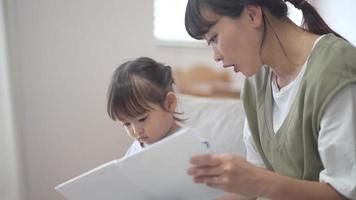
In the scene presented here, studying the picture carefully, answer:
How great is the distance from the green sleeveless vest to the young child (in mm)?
219

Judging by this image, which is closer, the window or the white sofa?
the window

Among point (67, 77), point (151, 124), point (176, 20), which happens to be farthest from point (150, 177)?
point (67, 77)

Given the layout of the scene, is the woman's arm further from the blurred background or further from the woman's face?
the blurred background

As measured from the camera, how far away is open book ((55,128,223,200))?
534 mm

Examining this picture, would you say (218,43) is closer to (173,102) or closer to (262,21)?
(262,21)

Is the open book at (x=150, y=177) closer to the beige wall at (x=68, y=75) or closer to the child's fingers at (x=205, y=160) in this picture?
the child's fingers at (x=205, y=160)

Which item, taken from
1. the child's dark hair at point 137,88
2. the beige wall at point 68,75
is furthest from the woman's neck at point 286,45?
the beige wall at point 68,75

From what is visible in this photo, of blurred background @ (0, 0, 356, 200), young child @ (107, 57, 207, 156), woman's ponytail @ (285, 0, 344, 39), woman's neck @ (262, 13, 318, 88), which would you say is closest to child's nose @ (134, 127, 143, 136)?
young child @ (107, 57, 207, 156)

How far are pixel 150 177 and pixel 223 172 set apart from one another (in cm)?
15

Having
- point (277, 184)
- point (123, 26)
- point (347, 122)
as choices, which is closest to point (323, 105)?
point (347, 122)

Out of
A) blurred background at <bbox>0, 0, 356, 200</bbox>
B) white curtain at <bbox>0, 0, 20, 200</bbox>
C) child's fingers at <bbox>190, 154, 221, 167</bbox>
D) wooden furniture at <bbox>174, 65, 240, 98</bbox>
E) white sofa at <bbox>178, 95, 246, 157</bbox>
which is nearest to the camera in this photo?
wooden furniture at <bbox>174, 65, 240, 98</bbox>

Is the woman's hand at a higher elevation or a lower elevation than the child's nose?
higher

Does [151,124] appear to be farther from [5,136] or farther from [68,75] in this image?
[68,75]

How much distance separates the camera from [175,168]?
1.92 feet
